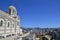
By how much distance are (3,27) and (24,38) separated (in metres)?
6.36

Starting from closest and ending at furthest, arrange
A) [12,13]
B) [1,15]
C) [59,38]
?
[1,15], [12,13], [59,38]

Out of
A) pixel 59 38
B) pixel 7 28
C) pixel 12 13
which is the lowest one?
pixel 59 38

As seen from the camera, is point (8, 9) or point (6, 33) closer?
point (6, 33)

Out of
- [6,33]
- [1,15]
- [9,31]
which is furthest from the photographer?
[9,31]

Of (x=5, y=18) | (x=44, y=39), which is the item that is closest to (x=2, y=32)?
(x=5, y=18)

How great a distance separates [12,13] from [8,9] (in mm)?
2028

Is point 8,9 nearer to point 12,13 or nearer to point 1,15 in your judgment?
point 12,13

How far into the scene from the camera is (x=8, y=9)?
4247 centimetres

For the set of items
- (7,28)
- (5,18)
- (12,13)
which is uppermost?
(12,13)

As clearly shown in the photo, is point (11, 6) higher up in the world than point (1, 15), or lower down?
higher up

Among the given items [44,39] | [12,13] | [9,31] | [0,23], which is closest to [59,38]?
[44,39]

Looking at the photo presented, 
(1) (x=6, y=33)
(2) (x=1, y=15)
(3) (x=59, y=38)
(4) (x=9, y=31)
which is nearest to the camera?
(2) (x=1, y=15)

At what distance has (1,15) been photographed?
98.1 ft

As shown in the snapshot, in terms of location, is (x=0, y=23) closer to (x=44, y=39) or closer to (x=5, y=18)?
(x=5, y=18)
